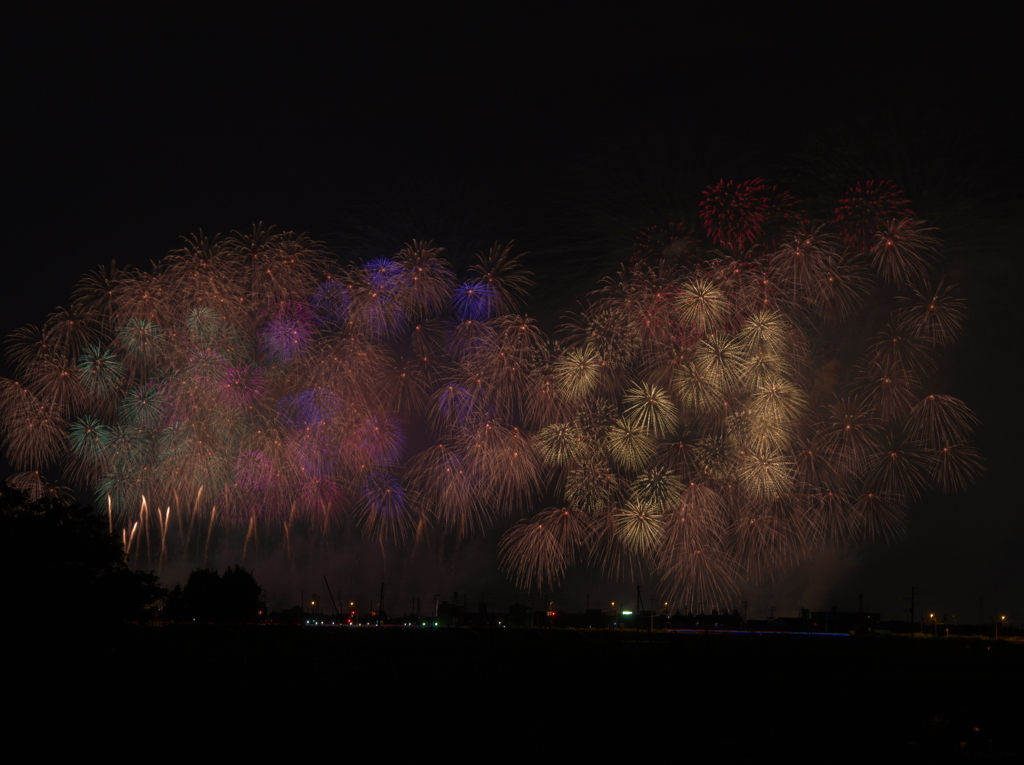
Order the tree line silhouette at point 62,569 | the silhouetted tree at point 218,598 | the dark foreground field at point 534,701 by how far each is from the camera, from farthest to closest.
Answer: the silhouetted tree at point 218,598
the tree line silhouette at point 62,569
the dark foreground field at point 534,701

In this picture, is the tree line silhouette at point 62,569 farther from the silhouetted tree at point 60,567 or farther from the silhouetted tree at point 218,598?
the silhouetted tree at point 218,598

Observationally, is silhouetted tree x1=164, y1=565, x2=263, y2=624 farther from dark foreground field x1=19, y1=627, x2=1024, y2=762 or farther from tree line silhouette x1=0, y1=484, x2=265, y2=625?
tree line silhouette x1=0, y1=484, x2=265, y2=625

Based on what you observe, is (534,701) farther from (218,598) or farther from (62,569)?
(218,598)

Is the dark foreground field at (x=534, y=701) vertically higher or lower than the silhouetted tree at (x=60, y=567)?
lower

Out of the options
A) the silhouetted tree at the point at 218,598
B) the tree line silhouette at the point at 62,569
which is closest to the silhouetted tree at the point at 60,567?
the tree line silhouette at the point at 62,569

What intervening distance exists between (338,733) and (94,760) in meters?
5.59

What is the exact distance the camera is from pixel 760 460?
1496 inches

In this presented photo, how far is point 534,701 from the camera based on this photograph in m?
27.7

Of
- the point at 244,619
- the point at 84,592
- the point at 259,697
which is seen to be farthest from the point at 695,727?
the point at 244,619

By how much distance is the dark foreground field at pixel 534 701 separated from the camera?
21.4 metres

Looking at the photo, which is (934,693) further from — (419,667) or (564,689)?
(419,667)

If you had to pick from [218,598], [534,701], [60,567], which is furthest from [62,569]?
[218,598]

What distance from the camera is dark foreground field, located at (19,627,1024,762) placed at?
2136 cm

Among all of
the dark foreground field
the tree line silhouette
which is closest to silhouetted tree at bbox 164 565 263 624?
the dark foreground field
